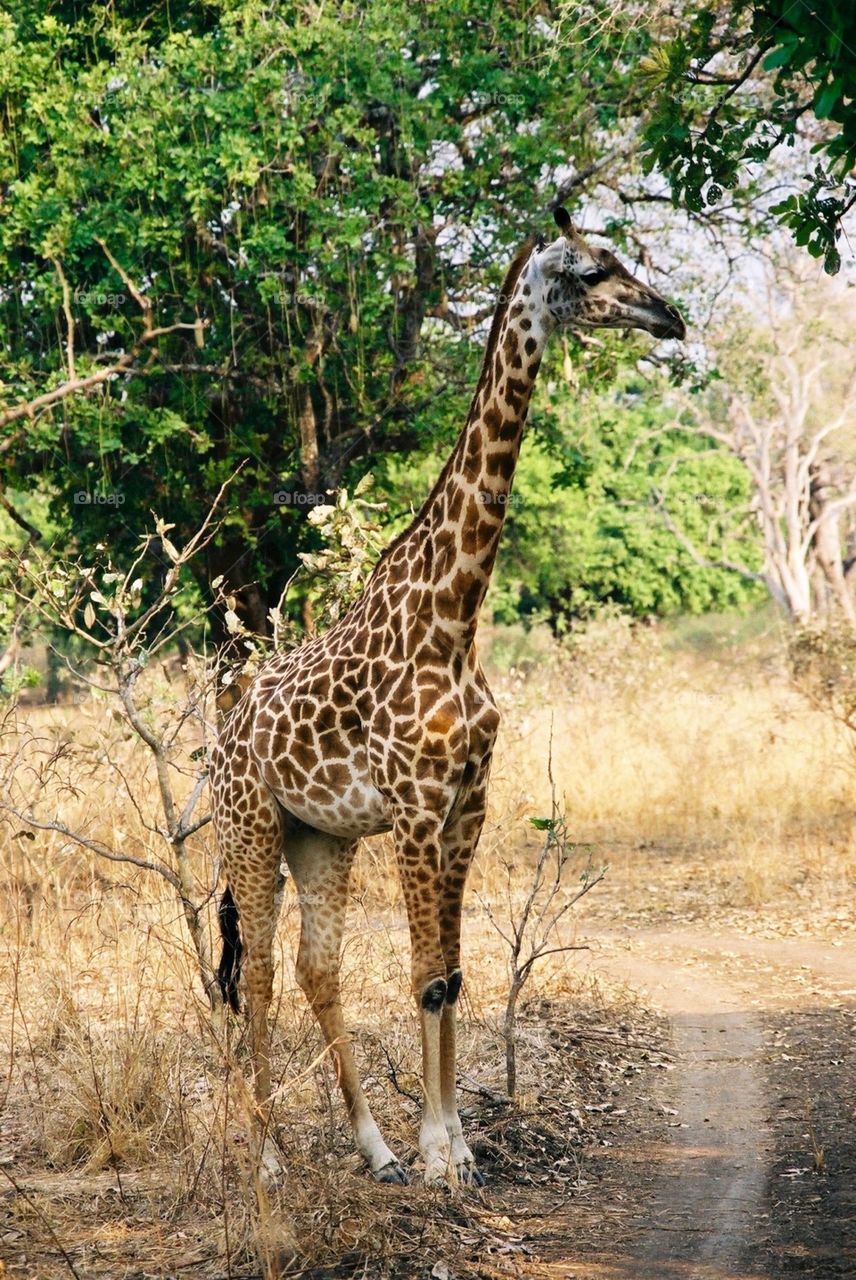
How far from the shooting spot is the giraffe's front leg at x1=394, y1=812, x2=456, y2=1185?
536cm

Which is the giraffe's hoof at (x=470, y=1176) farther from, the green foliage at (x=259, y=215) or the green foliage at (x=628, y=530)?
the green foliage at (x=628, y=530)

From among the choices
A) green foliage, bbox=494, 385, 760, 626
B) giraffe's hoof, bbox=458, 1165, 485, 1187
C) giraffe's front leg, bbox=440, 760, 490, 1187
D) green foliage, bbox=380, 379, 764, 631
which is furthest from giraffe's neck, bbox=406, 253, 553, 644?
green foliage, bbox=494, 385, 760, 626

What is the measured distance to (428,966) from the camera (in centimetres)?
542

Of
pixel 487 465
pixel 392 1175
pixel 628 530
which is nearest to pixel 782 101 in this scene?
pixel 487 465

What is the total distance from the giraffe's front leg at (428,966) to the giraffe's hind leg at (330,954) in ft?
0.65

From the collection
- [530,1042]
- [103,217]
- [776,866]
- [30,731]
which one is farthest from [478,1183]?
[103,217]

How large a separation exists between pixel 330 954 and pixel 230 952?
539 millimetres

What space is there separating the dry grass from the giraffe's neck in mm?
1673

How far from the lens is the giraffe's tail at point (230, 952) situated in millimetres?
6172

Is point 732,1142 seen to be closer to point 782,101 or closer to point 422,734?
point 422,734

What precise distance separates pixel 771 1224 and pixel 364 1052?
7.53ft

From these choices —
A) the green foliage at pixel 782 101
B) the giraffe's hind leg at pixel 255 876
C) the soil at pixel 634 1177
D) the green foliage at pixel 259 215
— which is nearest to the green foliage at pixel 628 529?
the green foliage at pixel 259 215

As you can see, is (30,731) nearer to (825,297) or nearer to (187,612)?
(187,612)

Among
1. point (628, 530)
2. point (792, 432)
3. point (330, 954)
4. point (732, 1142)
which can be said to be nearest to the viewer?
point (330, 954)
